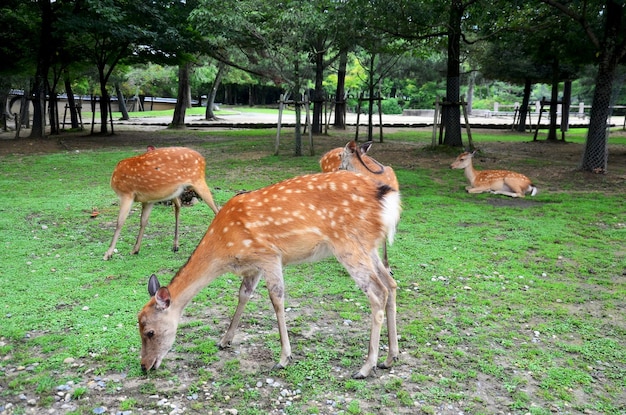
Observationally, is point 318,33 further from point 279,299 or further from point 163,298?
point 163,298

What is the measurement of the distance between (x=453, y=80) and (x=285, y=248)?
11.9 m

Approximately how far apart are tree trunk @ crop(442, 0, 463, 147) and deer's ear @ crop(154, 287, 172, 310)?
11629 millimetres

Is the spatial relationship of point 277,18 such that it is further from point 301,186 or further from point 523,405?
point 523,405

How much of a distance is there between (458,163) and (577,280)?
512 cm

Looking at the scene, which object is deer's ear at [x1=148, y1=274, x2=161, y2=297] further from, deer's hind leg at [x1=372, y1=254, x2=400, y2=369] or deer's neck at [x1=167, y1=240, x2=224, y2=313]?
deer's hind leg at [x1=372, y1=254, x2=400, y2=369]

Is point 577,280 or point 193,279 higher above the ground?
point 193,279

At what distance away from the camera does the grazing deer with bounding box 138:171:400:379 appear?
11.2ft

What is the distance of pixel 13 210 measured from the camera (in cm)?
775

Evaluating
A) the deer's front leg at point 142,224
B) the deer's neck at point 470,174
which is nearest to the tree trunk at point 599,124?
the deer's neck at point 470,174

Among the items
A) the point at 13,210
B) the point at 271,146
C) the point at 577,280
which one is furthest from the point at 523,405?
the point at 271,146

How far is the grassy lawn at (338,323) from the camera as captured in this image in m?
3.23

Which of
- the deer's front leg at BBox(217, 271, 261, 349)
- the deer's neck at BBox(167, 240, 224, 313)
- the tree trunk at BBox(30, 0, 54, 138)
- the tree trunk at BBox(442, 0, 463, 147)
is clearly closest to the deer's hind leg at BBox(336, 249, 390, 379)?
the deer's front leg at BBox(217, 271, 261, 349)

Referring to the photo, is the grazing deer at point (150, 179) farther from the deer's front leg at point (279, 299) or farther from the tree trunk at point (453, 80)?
the tree trunk at point (453, 80)

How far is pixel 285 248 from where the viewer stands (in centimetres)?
353
